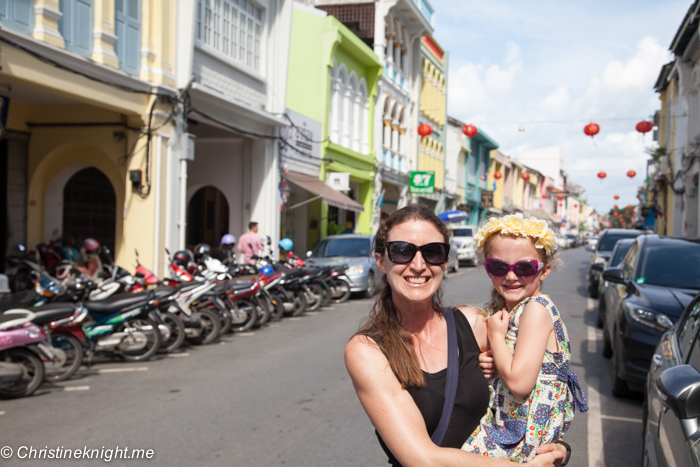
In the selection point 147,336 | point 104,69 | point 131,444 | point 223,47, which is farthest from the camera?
point 223,47

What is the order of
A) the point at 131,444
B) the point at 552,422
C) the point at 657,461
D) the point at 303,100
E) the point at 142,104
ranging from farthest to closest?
the point at 303,100 < the point at 142,104 < the point at 131,444 < the point at 657,461 < the point at 552,422

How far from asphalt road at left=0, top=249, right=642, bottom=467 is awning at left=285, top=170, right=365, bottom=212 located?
36.8 ft

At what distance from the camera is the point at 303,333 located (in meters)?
11.1

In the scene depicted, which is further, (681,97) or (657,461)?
(681,97)

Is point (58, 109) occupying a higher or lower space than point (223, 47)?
lower

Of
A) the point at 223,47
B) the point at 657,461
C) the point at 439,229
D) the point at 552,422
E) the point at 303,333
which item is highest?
the point at 223,47

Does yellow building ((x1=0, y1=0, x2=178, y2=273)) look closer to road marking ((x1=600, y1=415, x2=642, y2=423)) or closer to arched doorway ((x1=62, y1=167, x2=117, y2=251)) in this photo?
arched doorway ((x1=62, y1=167, x2=117, y2=251))

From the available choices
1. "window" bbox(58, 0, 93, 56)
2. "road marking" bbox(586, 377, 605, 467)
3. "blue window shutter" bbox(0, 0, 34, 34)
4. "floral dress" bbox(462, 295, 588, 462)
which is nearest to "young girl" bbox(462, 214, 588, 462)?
"floral dress" bbox(462, 295, 588, 462)

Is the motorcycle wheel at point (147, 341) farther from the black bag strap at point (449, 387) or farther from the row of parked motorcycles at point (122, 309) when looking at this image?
the black bag strap at point (449, 387)

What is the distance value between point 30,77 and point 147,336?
4.77 metres

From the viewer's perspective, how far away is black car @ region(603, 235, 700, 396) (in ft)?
20.1

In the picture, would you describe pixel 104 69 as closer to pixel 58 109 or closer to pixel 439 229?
pixel 58 109

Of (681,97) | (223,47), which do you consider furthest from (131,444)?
(681,97)

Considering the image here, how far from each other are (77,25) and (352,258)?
27.1ft
